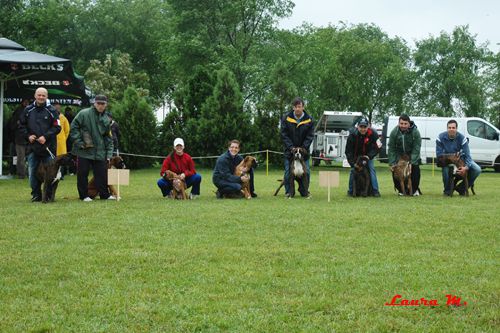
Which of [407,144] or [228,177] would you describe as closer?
[228,177]

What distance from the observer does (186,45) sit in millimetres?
36969

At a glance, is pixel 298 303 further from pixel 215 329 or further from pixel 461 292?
pixel 461 292

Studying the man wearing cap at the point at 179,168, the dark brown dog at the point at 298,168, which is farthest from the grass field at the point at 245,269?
the dark brown dog at the point at 298,168

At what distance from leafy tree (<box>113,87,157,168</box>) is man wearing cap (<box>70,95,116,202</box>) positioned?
12.4m

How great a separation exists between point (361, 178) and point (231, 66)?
24.7 meters

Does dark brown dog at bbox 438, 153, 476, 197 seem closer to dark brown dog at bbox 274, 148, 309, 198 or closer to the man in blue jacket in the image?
the man in blue jacket

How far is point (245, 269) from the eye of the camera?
532 cm

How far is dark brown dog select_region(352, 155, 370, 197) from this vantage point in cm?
1245

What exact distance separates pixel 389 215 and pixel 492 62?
4949 centimetres

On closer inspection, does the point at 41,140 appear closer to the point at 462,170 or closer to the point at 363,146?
the point at 363,146

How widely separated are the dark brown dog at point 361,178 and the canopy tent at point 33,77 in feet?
24.5

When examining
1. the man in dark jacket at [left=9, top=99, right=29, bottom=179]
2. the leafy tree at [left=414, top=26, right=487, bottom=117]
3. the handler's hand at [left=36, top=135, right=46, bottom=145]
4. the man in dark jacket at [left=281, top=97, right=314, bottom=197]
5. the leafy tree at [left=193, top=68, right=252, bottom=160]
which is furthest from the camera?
the leafy tree at [left=414, top=26, right=487, bottom=117]

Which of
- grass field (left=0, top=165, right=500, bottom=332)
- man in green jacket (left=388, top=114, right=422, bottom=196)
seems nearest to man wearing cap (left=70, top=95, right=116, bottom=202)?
grass field (left=0, top=165, right=500, bottom=332)
